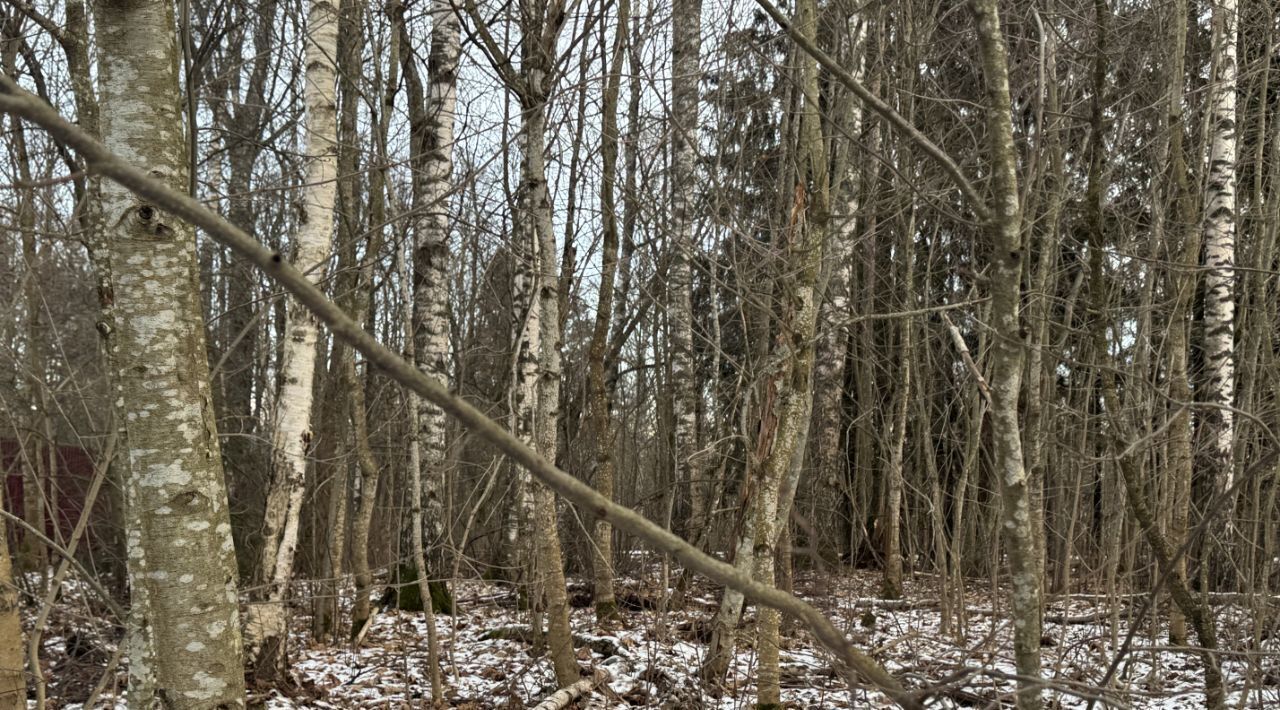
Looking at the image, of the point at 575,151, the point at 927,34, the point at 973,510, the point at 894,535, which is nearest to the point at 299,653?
the point at 575,151

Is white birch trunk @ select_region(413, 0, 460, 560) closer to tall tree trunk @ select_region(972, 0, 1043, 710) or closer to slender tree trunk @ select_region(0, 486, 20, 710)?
slender tree trunk @ select_region(0, 486, 20, 710)

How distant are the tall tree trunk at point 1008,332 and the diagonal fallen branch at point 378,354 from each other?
3.59 ft

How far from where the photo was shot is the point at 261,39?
11.4 m

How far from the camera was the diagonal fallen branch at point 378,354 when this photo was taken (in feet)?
2.24

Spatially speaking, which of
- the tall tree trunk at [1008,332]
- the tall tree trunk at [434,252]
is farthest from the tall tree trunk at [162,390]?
the tall tree trunk at [434,252]

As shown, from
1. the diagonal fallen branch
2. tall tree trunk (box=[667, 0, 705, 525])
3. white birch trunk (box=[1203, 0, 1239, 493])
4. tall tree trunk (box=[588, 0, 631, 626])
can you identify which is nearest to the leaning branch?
the diagonal fallen branch

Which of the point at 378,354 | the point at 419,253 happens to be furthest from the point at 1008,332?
the point at 419,253

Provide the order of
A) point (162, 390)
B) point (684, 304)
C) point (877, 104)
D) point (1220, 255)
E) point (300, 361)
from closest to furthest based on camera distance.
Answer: point (877, 104)
point (162, 390)
point (300, 361)
point (1220, 255)
point (684, 304)

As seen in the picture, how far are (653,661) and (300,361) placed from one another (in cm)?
294

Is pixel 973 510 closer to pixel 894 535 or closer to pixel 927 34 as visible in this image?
pixel 894 535

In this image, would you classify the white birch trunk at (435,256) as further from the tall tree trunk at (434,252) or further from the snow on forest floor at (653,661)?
the snow on forest floor at (653,661)

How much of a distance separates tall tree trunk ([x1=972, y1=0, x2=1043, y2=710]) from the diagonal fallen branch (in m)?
1.09

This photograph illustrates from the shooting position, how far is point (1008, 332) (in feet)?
6.32

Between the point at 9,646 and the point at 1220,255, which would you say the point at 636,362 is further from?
the point at 9,646
